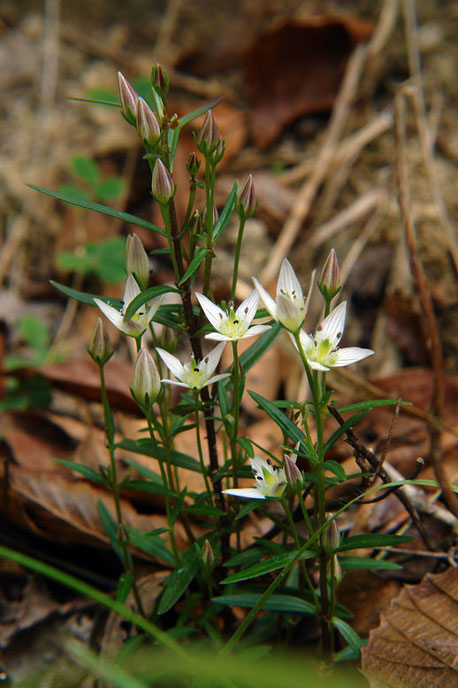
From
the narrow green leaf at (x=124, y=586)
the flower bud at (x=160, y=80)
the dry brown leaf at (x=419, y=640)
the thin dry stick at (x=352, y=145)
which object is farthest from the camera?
the thin dry stick at (x=352, y=145)

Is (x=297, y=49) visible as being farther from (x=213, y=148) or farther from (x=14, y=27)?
(x=213, y=148)

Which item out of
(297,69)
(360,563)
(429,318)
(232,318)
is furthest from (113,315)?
(297,69)

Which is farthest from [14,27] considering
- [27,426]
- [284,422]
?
[284,422]

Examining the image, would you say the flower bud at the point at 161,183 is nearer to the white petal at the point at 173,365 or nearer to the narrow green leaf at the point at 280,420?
the white petal at the point at 173,365

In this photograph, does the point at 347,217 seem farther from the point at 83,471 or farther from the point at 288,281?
the point at 83,471

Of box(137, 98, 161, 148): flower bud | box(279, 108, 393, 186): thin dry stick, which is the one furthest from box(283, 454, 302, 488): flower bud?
box(279, 108, 393, 186): thin dry stick

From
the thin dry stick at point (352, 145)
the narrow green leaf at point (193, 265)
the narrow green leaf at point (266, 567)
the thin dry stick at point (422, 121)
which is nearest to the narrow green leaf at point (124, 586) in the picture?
the narrow green leaf at point (266, 567)

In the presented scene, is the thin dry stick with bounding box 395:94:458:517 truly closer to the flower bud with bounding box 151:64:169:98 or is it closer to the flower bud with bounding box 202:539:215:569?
the flower bud with bounding box 202:539:215:569
